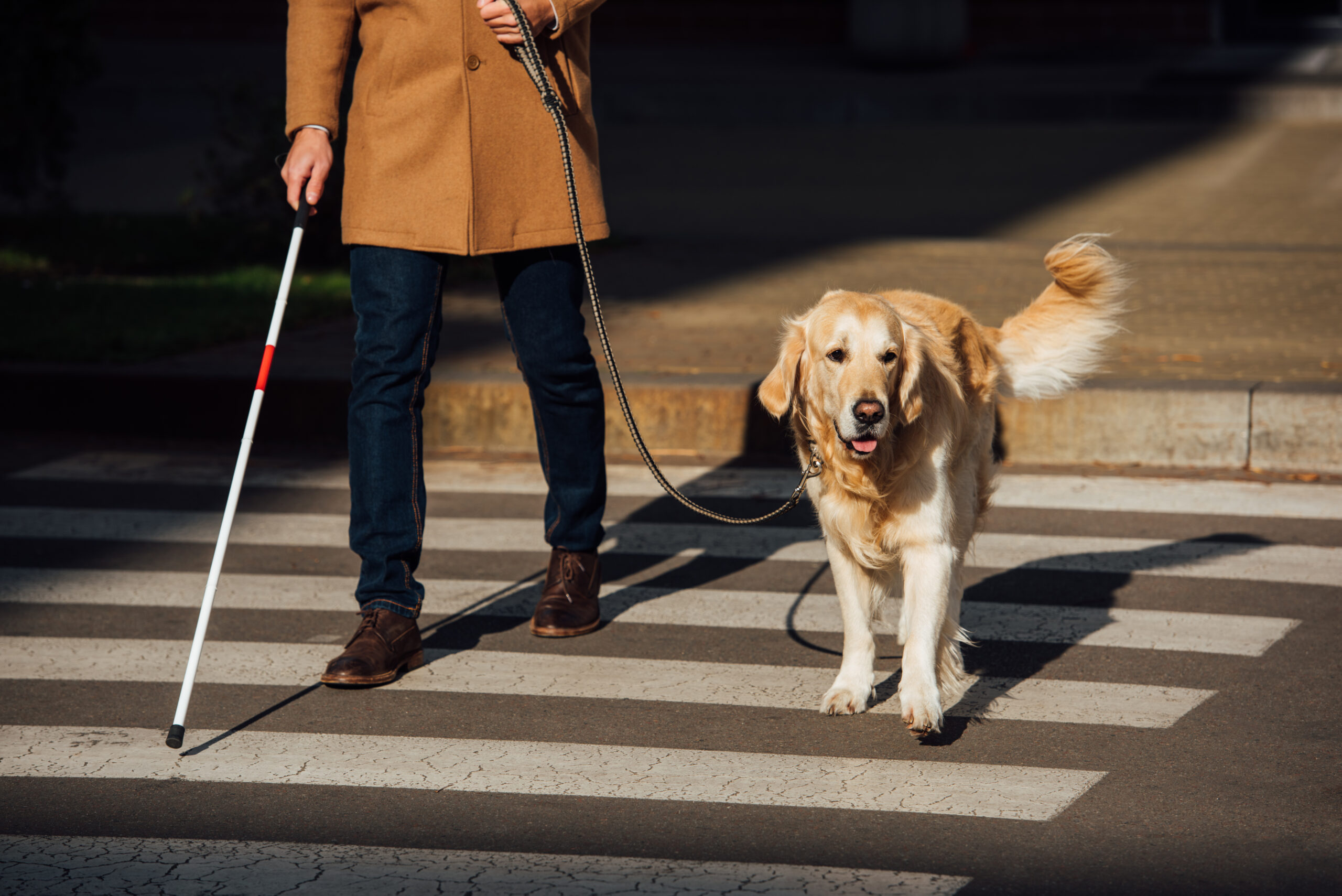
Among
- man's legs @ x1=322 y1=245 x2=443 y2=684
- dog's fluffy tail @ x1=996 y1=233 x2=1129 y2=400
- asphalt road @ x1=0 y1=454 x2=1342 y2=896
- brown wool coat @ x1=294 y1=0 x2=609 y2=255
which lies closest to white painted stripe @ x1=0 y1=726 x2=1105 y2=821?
asphalt road @ x1=0 y1=454 x2=1342 y2=896

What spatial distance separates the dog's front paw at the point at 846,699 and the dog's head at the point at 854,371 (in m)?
0.60

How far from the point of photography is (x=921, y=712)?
3738 millimetres

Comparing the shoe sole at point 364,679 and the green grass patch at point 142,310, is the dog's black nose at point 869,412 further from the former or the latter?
the green grass patch at point 142,310

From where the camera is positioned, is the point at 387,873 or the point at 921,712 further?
the point at 921,712

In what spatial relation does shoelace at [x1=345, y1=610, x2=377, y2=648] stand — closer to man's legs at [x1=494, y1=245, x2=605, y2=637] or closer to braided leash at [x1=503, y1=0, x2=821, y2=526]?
man's legs at [x1=494, y1=245, x2=605, y2=637]

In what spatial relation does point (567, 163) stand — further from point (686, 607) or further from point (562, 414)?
point (686, 607)

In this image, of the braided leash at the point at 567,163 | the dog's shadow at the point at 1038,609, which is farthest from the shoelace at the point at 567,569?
the dog's shadow at the point at 1038,609

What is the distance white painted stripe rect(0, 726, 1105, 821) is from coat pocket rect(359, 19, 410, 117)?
1.71 m

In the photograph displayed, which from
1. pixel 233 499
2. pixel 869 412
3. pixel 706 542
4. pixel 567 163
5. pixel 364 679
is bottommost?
pixel 706 542

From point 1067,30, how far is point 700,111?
844 cm

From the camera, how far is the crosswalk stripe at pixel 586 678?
162 inches

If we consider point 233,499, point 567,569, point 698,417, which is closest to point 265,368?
point 233,499

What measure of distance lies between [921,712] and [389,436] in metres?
1.62

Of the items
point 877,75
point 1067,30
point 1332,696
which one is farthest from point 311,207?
point 1067,30
